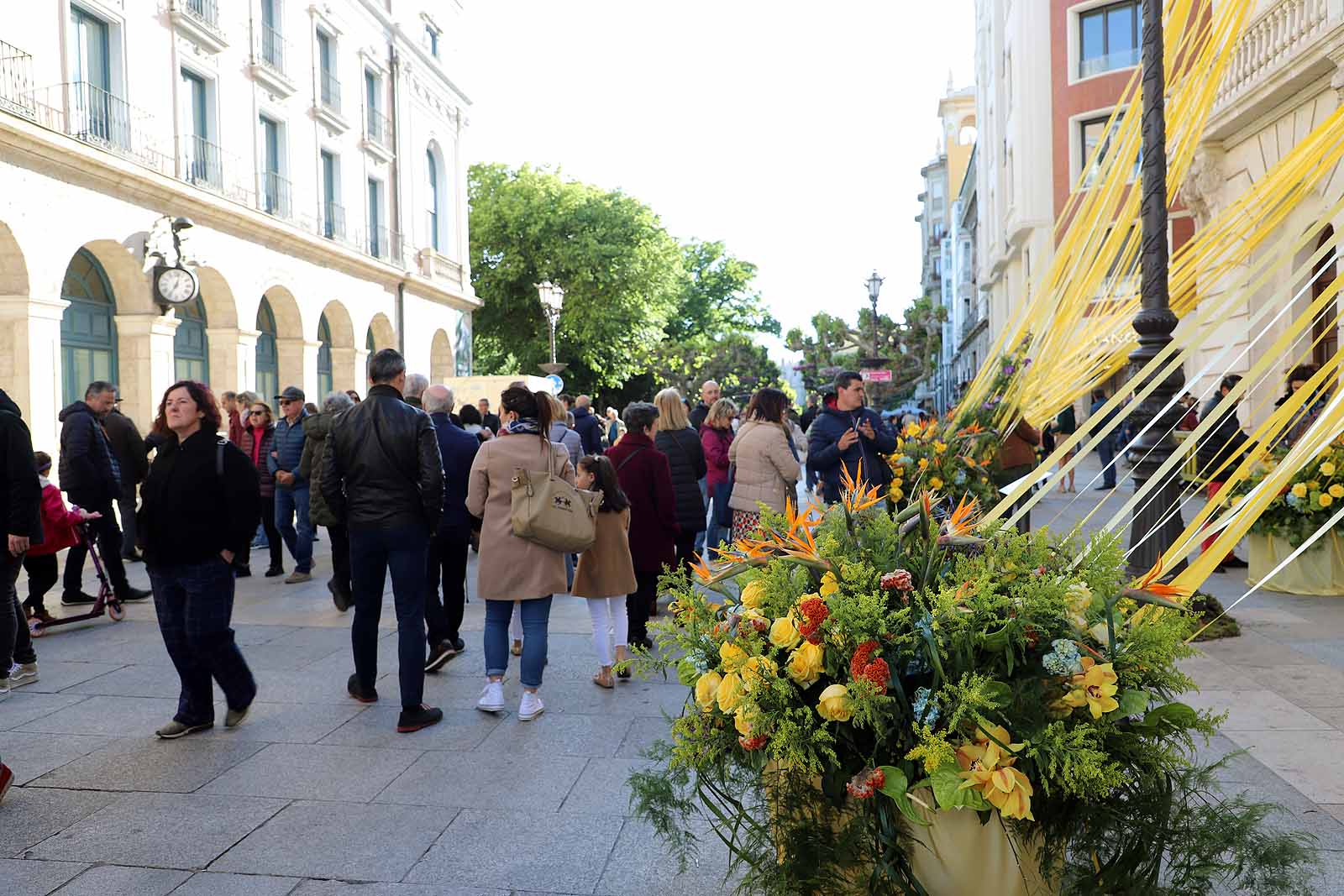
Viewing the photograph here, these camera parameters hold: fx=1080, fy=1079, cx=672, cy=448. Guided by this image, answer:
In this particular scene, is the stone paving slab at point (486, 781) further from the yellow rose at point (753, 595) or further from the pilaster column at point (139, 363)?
the pilaster column at point (139, 363)

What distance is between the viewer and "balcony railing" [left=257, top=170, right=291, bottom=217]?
22562mm

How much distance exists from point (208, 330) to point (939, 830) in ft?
69.6

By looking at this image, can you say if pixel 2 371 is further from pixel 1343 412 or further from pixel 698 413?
pixel 1343 412

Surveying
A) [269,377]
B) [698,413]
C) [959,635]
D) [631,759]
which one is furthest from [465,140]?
[959,635]

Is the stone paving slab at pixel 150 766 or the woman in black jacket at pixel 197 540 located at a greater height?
the woman in black jacket at pixel 197 540

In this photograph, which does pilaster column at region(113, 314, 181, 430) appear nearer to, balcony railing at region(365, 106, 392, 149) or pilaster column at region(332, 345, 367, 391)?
pilaster column at region(332, 345, 367, 391)

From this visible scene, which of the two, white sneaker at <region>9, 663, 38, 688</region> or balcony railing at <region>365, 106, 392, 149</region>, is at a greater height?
balcony railing at <region>365, 106, 392, 149</region>

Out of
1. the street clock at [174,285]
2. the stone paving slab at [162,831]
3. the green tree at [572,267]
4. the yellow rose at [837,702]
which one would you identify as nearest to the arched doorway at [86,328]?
the street clock at [174,285]

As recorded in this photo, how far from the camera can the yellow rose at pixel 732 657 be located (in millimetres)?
2727

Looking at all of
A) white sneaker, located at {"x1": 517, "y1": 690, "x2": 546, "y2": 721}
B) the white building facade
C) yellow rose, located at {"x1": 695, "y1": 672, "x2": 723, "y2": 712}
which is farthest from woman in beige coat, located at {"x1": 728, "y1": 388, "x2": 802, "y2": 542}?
the white building facade

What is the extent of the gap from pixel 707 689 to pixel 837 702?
41cm

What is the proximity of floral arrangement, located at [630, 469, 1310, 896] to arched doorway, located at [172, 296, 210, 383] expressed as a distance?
19292 millimetres

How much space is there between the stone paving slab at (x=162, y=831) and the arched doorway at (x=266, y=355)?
20373mm

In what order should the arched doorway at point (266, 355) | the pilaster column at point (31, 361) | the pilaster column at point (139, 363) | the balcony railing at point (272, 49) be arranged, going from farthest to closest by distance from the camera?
the arched doorway at point (266, 355)
the balcony railing at point (272, 49)
the pilaster column at point (139, 363)
the pilaster column at point (31, 361)
